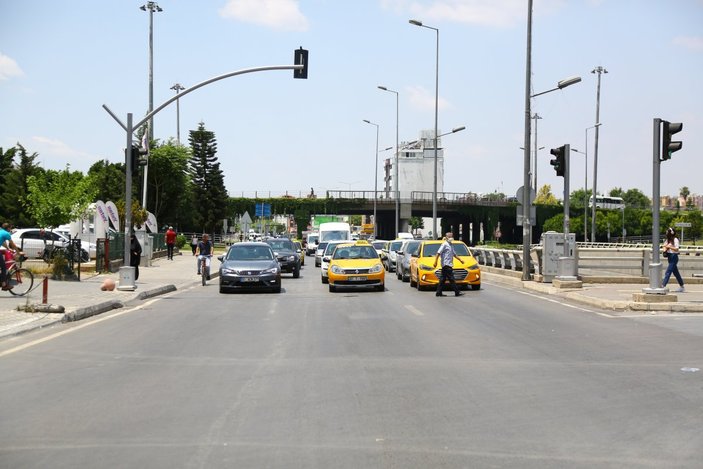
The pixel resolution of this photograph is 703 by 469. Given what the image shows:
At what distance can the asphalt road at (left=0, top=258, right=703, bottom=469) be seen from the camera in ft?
19.9

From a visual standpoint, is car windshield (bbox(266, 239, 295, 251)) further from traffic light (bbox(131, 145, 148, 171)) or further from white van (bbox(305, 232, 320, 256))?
white van (bbox(305, 232, 320, 256))

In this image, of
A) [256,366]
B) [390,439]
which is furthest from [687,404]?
[256,366]

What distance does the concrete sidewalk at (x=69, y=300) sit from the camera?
1505 cm

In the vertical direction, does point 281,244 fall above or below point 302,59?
below

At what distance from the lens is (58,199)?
36812mm

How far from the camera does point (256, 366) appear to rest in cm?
1009

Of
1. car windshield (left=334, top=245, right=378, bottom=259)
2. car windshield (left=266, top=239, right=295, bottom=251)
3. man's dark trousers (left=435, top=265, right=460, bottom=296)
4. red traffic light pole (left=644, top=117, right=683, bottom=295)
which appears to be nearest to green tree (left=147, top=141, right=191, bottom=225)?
car windshield (left=266, top=239, right=295, bottom=251)

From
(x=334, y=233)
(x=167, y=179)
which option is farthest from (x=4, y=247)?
(x=167, y=179)

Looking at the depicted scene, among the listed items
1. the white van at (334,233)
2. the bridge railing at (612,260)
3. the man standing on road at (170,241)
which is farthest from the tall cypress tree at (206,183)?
the bridge railing at (612,260)

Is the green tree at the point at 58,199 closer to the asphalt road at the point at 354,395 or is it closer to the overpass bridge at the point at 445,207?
the asphalt road at the point at 354,395

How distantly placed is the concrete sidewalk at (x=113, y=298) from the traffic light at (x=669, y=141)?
11.0 feet

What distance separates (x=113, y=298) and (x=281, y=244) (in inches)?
661

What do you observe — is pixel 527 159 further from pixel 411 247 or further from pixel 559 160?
pixel 411 247

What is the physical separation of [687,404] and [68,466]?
5575 mm
